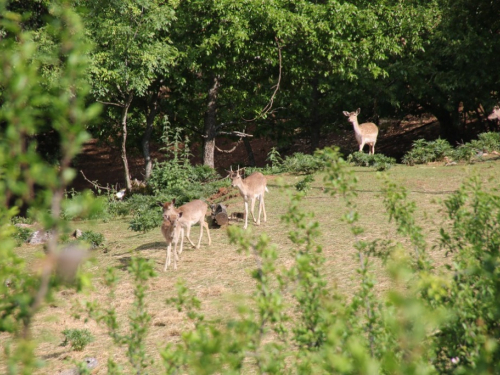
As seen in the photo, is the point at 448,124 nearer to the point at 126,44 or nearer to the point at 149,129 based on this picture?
the point at 149,129

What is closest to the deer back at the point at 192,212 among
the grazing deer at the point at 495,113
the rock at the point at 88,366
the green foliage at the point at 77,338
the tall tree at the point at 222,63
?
the green foliage at the point at 77,338

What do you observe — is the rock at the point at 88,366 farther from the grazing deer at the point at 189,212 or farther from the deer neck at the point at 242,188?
the deer neck at the point at 242,188

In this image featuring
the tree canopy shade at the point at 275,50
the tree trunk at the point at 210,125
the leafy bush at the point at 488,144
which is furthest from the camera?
the tree trunk at the point at 210,125

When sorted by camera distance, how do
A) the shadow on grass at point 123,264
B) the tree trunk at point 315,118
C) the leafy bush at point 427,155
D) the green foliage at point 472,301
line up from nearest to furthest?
1. the green foliage at point 472,301
2. the shadow on grass at point 123,264
3. the leafy bush at point 427,155
4. the tree trunk at point 315,118

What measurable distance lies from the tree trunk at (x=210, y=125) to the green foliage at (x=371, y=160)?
4838mm

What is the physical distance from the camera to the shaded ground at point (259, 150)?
3123 centimetres

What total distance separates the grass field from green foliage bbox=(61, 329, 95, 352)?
95 mm

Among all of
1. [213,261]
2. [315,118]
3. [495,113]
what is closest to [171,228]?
[213,261]

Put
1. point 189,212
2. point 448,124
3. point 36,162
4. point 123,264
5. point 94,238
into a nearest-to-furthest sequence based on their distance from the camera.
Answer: point 36,162 < point 123,264 < point 189,212 < point 94,238 < point 448,124

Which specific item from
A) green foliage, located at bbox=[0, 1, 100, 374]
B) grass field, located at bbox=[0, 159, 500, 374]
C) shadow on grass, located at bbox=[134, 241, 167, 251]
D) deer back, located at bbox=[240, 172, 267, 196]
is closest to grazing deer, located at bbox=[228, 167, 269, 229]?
deer back, located at bbox=[240, 172, 267, 196]

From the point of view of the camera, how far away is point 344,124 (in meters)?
26.8

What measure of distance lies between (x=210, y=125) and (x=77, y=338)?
14.4 metres

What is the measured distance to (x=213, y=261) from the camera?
11922 mm

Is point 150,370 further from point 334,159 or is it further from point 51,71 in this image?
point 51,71
